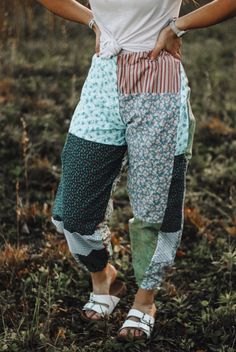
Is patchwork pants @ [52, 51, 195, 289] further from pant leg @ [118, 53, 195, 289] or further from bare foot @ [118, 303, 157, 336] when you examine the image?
bare foot @ [118, 303, 157, 336]

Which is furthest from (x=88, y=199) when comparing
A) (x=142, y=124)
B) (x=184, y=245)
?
(x=184, y=245)

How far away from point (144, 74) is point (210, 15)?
33cm

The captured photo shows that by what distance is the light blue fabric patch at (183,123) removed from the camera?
272 cm

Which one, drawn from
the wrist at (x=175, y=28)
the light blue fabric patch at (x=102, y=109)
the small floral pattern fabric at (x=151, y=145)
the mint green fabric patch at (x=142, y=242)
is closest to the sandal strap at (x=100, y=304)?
the mint green fabric patch at (x=142, y=242)

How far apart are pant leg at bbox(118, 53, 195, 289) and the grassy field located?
1.41 ft

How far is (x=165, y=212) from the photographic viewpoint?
2.89m

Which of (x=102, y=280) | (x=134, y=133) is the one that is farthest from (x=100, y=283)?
(x=134, y=133)

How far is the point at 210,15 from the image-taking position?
8.61ft

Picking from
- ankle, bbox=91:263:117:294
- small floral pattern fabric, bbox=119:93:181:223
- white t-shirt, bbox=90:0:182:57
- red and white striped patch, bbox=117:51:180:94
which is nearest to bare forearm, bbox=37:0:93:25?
white t-shirt, bbox=90:0:182:57

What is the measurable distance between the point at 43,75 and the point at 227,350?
12.6 ft

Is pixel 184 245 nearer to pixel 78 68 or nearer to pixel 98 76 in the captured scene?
pixel 98 76

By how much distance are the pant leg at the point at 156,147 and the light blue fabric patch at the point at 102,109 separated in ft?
0.13

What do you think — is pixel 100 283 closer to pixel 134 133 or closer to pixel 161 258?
pixel 161 258

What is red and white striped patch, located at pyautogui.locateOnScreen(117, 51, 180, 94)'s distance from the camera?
266cm
